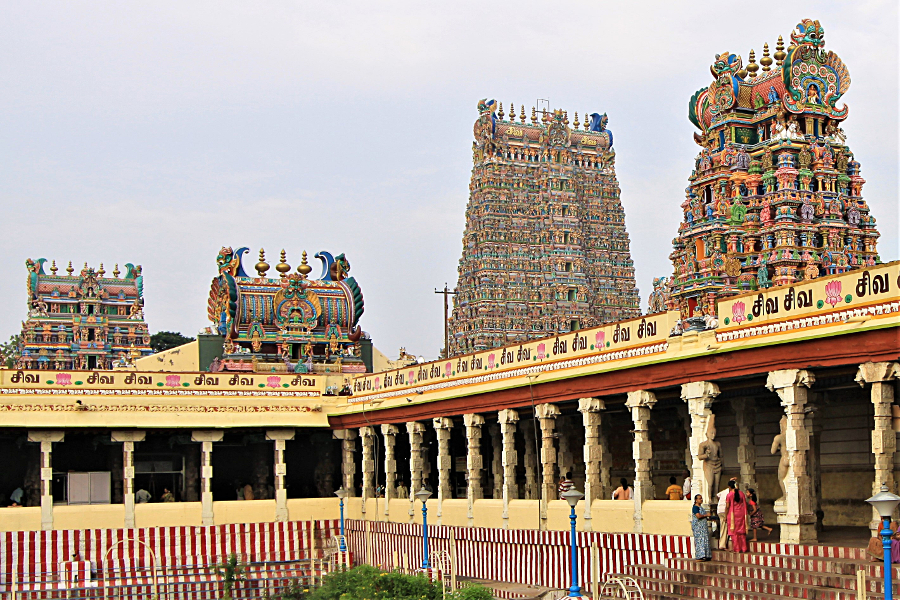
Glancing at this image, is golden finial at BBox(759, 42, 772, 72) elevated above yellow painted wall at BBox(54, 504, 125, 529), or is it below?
above

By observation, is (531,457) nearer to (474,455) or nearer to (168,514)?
(474,455)

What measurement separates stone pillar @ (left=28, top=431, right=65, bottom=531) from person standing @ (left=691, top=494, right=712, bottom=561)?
1921 centimetres

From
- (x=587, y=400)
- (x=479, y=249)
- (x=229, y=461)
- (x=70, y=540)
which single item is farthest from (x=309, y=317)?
(x=479, y=249)

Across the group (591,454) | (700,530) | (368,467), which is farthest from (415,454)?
(700,530)

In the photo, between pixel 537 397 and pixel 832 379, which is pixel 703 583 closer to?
pixel 832 379

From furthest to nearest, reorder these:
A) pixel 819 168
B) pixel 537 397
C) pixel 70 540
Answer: pixel 819 168 → pixel 70 540 → pixel 537 397

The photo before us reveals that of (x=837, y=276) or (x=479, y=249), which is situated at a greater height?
(x=479, y=249)

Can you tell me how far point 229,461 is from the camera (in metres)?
41.1

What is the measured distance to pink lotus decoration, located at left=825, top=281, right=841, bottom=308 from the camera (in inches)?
805

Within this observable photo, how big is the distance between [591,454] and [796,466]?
6.53m

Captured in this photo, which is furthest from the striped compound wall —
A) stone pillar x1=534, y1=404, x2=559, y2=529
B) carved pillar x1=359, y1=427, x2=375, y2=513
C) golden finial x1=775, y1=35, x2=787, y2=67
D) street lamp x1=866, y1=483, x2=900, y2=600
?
golden finial x1=775, y1=35, x2=787, y2=67

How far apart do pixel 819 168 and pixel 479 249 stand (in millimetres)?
39519

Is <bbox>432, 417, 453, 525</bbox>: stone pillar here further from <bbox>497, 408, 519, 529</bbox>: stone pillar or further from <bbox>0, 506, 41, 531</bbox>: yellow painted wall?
<bbox>0, 506, 41, 531</bbox>: yellow painted wall

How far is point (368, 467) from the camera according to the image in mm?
37812
